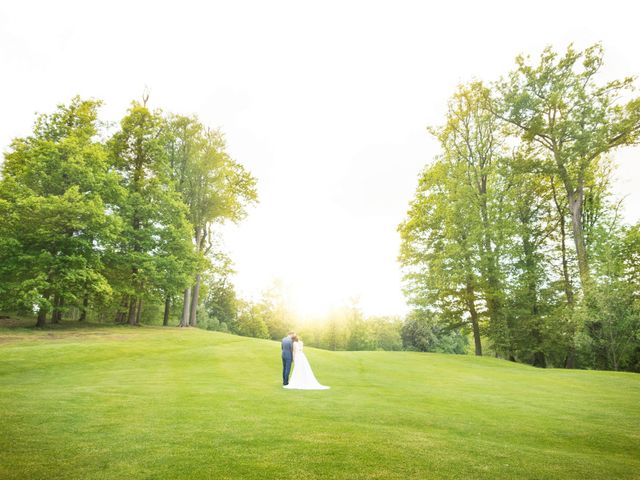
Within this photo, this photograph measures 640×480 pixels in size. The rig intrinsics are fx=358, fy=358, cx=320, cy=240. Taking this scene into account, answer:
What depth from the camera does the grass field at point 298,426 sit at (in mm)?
5809

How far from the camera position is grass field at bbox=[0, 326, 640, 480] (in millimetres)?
5809

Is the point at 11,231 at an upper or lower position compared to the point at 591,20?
lower

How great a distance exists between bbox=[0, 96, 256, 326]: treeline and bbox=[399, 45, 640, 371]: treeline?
77.9 ft

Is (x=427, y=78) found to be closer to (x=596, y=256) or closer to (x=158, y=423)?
(x=596, y=256)

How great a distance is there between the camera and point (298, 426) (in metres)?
8.20

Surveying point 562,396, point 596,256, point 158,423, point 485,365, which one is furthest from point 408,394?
point 596,256

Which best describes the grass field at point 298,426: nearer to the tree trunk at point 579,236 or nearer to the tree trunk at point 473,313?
the tree trunk at point 579,236

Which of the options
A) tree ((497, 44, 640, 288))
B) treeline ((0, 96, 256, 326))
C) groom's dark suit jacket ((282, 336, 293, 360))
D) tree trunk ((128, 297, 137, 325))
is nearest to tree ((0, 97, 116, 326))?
treeline ((0, 96, 256, 326))

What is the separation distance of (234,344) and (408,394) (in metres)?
18.7

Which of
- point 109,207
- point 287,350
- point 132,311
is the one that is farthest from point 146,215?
point 287,350

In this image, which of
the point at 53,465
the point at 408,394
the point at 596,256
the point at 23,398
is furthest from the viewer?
the point at 596,256

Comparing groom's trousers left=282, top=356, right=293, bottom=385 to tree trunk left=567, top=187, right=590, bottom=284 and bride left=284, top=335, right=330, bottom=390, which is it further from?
tree trunk left=567, top=187, right=590, bottom=284

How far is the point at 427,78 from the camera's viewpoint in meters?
38.8

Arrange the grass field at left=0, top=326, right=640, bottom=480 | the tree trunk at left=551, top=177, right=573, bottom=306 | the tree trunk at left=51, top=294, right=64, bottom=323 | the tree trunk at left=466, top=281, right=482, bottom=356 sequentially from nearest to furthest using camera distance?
the grass field at left=0, top=326, right=640, bottom=480 → the tree trunk at left=51, top=294, right=64, bottom=323 → the tree trunk at left=466, top=281, right=482, bottom=356 → the tree trunk at left=551, top=177, right=573, bottom=306
